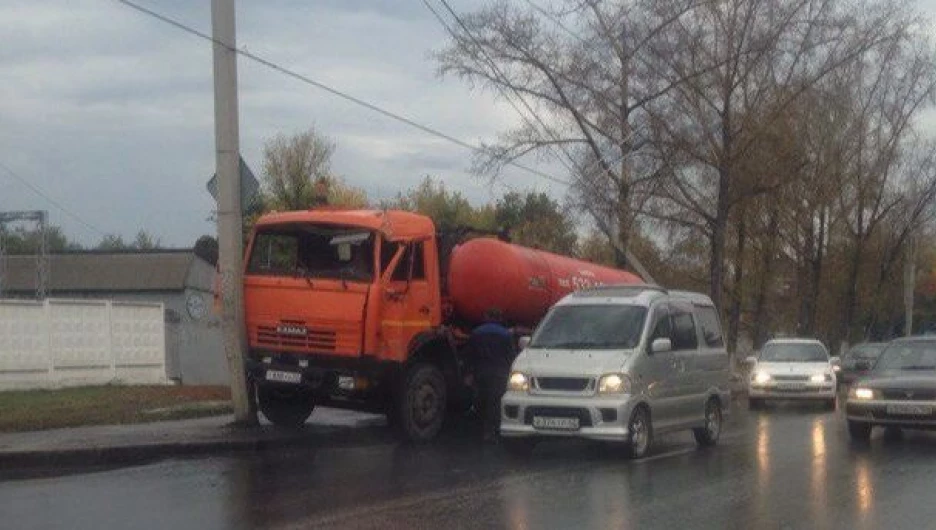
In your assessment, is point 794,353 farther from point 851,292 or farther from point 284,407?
point 851,292

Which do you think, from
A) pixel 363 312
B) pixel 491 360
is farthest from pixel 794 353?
pixel 363 312

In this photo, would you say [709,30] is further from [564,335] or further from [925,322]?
[925,322]

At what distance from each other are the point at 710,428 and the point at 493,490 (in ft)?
21.4

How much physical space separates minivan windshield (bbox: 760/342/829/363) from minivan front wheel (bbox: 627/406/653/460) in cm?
1438

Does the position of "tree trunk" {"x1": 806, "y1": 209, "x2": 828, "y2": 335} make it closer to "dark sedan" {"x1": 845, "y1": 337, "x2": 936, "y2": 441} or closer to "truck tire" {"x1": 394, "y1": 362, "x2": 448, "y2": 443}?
"dark sedan" {"x1": 845, "y1": 337, "x2": 936, "y2": 441}

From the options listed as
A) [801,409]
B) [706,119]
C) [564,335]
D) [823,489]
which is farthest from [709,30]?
[823,489]

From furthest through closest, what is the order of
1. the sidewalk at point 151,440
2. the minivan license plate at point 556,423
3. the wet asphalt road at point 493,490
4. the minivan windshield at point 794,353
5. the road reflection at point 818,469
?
the minivan windshield at point 794,353, the minivan license plate at point 556,423, the sidewalk at point 151,440, the road reflection at point 818,469, the wet asphalt road at point 493,490

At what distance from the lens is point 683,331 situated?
18125mm

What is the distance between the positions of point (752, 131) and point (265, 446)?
21.8 m

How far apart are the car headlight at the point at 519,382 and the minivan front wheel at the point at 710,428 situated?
3420 millimetres

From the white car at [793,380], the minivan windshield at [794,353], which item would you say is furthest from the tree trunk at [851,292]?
the white car at [793,380]

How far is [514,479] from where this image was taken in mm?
14148

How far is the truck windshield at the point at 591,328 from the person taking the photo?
54.9 feet

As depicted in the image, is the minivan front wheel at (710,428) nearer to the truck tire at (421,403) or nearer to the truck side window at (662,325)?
the truck side window at (662,325)
